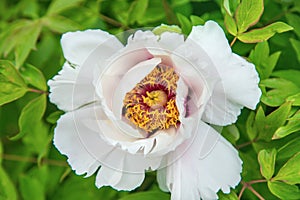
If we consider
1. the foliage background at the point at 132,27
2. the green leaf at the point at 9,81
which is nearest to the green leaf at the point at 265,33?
the foliage background at the point at 132,27

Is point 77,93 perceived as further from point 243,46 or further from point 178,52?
point 243,46

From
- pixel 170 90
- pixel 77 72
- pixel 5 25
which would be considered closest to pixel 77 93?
pixel 77 72

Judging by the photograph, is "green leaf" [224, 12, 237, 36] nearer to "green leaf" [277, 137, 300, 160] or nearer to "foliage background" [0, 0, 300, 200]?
Result: "foliage background" [0, 0, 300, 200]

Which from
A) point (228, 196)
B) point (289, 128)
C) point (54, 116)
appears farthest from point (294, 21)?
point (54, 116)

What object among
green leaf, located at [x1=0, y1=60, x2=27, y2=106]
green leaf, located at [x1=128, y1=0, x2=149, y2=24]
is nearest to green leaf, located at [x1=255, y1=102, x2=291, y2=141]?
green leaf, located at [x1=128, y1=0, x2=149, y2=24]

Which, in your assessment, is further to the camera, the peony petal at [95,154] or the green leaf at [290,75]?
the green leaf at [290,75]

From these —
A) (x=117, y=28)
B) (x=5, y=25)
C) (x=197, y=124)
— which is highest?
(x=197, y=124)

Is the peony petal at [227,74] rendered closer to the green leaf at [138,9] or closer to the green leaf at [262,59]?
the green leaf at [262,59]
